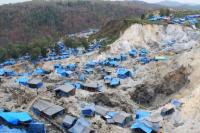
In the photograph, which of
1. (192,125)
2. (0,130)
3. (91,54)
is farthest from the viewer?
(91,54)

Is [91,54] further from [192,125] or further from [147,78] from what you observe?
[192,125]

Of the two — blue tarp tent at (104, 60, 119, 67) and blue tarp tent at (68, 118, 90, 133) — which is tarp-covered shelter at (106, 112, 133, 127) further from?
blue tarp tent at (104, 60, 119, 67)

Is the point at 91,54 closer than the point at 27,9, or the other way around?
the point at 91,54

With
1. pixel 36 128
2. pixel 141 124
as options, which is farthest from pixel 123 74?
pixel 36 128

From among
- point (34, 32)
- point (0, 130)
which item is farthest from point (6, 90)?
point (34, 32)

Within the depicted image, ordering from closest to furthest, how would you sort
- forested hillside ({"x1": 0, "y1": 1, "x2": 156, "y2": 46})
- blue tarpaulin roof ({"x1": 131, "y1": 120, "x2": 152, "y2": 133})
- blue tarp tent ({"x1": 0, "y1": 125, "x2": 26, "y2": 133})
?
1. blue tarp tent ({"x1": 0, "y1": 125, "x2": 26, "y2": 133})
2. blue tarpaulin roof ({"x1": 131, "y1": 120, "x2": 152, "y2": 133})
3. forested hillside ({"x1": 0, "y1": 1, "x2": 156, "y2": 46})

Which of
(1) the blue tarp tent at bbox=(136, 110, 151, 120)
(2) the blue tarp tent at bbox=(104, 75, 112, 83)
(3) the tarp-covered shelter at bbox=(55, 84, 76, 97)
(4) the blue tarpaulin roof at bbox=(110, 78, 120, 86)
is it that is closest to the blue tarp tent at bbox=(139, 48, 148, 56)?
(2) the blue tarp tent at bbox=(104, 75, 112, 83)
